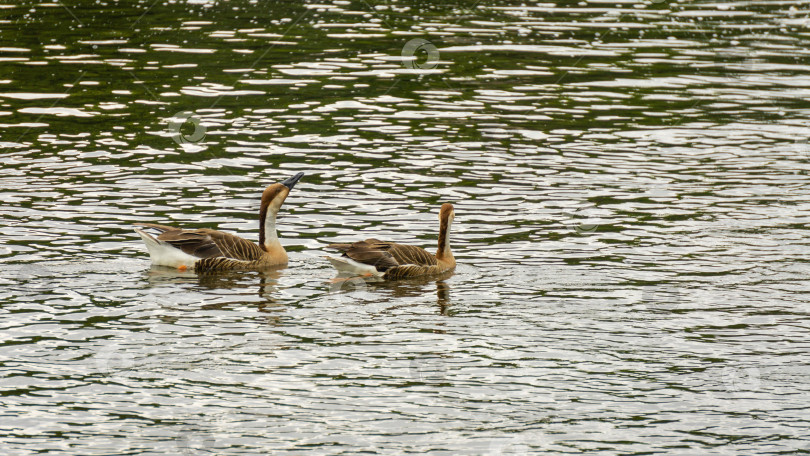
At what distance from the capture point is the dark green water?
41.6ft

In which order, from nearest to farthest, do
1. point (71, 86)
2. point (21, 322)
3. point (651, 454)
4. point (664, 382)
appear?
point (651, 454), point (664, 382), point (21, 322), point (71, 86)

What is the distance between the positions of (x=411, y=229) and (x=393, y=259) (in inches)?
103

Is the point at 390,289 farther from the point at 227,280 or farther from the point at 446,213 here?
the point at 227,280

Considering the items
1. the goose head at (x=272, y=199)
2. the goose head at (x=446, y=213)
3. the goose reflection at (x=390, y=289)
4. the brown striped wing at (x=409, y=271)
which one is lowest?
the goose reflection at (x=390, y=289)

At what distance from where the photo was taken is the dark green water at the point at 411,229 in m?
12.7

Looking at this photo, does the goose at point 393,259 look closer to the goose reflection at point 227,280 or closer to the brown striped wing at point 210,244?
the goose reflection at point 227,280

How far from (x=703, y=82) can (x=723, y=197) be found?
35.5ft

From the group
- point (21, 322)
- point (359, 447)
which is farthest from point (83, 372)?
point (359, 447)

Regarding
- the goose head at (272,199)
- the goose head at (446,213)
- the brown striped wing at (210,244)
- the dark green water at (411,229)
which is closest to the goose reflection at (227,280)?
the dark green water at (411,229)

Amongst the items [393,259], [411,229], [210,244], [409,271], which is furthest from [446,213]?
[210,244]

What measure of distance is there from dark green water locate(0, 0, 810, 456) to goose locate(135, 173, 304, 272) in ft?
1.07

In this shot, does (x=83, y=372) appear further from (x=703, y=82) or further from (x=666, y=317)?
(x=703, y=82)

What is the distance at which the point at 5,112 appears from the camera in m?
28.1

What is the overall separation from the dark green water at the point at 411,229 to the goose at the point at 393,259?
397mm
